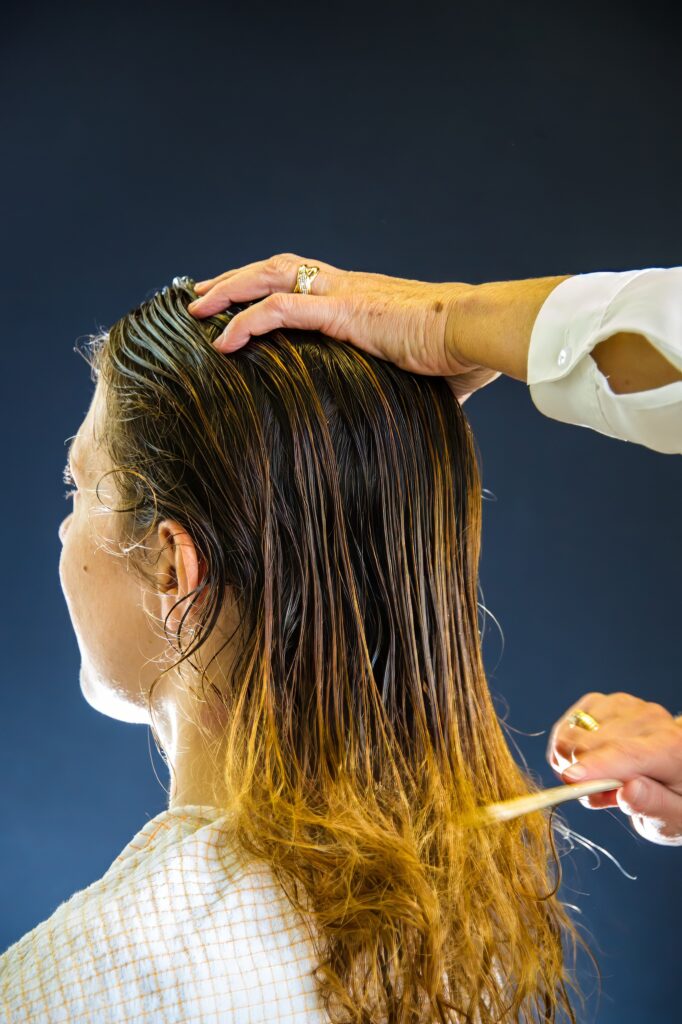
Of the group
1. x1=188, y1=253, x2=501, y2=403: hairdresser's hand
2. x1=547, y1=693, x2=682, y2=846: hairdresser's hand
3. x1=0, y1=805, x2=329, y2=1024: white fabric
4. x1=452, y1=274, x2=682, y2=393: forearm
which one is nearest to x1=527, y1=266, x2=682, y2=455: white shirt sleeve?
x1=452, y1=274, x2=682, y2=393: forearm

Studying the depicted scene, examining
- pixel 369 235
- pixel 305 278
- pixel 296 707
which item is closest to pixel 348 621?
pixel 296 707

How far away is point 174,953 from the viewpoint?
81cm

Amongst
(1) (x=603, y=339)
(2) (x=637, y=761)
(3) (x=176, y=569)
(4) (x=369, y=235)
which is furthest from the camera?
(4) (x=369, y=235)

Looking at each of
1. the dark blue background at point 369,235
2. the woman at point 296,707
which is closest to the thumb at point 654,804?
the woman at point 296,707

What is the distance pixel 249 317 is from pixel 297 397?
0.32ft

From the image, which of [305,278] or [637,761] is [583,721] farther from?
[305,278]

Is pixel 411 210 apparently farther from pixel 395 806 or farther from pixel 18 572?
pixel 395 806

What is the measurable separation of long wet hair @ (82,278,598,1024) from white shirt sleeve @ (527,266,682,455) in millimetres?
197

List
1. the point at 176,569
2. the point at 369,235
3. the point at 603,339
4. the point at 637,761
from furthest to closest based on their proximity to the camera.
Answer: the point at 369,235
the point at 176,569
the point at 637,761
the point at 603,339

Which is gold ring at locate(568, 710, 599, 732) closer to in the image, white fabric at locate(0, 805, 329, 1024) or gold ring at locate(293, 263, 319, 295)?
white fabric at locate(0, 805, 329, 1024)

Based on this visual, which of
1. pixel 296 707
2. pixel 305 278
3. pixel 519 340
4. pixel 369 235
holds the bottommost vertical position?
pixel 296 707

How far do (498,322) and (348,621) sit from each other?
317 mm

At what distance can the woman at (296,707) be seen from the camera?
0.83 meters

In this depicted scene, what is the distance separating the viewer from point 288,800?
922mm
